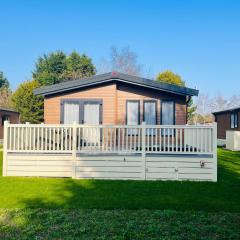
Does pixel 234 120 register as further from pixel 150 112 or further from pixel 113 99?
pixel 113 99

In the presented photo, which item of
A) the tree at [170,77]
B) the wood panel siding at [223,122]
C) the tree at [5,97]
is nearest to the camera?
the wood panel siding at [223,122]

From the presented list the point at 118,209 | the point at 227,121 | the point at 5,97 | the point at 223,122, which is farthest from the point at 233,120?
the point at 5,97

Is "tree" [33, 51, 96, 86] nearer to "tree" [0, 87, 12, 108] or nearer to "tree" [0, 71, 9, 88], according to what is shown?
"tree" [0, 87, 12, 108]

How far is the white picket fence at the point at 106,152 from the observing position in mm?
8617

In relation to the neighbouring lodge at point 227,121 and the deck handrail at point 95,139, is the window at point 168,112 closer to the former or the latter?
the deck handrail at point 95,139

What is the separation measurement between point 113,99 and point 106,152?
4695mm

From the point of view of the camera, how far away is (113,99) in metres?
13.2

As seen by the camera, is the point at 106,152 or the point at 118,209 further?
the point at 106,152

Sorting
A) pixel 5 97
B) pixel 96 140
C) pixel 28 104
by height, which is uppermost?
pixel 5 97

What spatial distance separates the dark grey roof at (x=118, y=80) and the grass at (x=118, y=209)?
5.17 meters

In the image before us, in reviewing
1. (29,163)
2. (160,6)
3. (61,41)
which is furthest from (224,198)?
(61,41)

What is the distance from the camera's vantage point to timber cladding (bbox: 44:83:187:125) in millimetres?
13231

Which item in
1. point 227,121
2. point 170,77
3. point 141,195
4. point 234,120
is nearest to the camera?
point 141,195

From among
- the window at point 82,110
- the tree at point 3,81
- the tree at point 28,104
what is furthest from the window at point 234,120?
the tree at point 3,81
